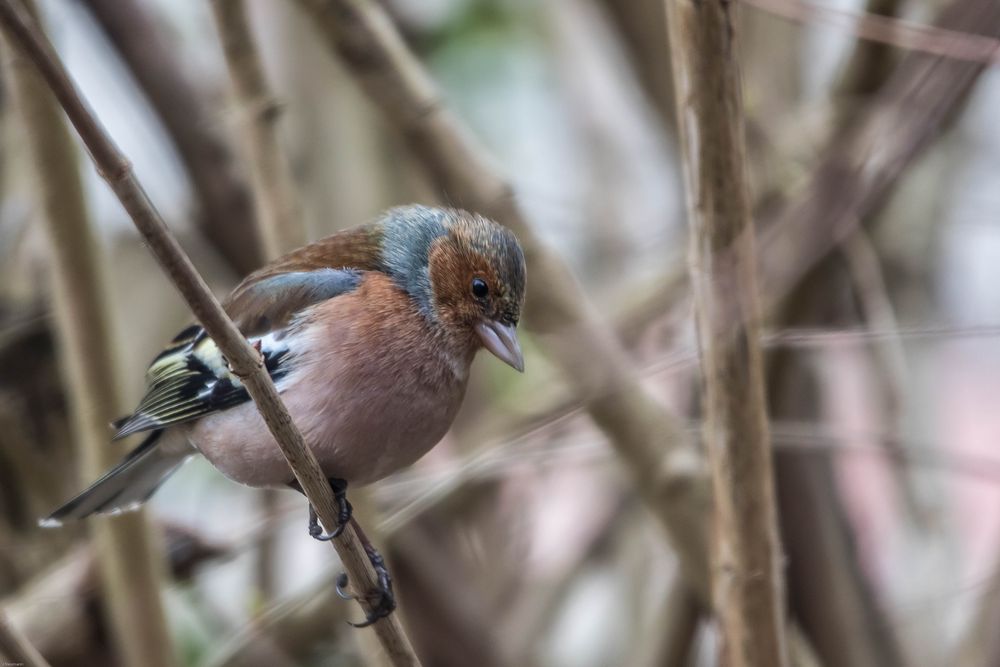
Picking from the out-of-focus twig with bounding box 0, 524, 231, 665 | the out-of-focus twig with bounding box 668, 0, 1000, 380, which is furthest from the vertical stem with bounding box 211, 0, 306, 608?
the out-of-focus twig with bounding box 668, 0, 1000, 380

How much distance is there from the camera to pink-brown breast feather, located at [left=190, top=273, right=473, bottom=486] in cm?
246

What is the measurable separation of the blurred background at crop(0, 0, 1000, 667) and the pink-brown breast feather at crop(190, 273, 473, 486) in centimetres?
38

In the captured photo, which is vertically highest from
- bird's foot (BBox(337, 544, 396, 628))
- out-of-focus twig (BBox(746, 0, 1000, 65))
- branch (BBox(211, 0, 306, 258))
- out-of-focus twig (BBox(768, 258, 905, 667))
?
branch (BBox(211, 0, 306, 258))

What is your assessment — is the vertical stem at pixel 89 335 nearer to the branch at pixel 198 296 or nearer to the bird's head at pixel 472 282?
the bird's head at pixel 472 282

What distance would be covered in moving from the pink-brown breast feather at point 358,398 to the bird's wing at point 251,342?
0.14 ft

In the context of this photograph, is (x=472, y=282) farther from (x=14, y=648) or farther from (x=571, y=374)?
(x=14, y=648)

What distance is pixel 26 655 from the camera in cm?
182

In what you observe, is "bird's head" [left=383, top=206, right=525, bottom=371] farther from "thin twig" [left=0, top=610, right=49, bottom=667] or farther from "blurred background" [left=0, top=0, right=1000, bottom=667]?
"thin twig" [left=0, top=610, right=49, bottom=667]

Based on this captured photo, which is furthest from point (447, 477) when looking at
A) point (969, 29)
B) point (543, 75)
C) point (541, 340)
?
point (543, 75)

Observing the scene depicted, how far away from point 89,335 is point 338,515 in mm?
1264

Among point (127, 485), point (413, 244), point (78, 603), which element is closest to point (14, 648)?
point (127, 485)

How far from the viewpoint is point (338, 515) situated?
2043mm

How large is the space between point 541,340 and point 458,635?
53.3 inches

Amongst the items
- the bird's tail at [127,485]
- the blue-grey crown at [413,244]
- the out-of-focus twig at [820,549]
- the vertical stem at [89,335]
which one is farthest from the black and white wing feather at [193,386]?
the out-of-focus twig at [820,549]
